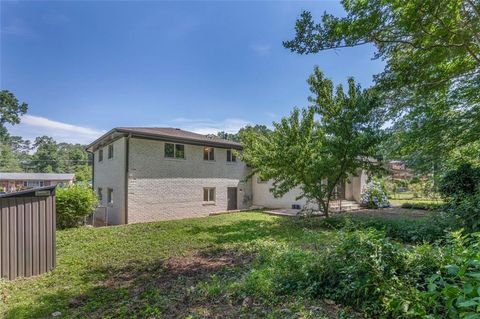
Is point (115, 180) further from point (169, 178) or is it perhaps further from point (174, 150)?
point (174, 150)

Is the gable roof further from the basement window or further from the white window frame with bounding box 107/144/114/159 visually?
the basement window

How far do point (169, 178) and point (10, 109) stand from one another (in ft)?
89.8

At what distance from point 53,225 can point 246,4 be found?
30.6ft

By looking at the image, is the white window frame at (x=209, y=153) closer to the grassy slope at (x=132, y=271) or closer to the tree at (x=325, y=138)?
the tree at (x=325, y=138)

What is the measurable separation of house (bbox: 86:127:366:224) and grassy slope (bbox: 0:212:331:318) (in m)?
2.86

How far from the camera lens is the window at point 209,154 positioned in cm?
1580

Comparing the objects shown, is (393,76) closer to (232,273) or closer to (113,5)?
(232,273)

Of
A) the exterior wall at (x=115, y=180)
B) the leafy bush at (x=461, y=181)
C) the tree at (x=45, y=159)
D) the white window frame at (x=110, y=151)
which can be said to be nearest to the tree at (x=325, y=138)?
the leafy bush at (x=461, y=181)

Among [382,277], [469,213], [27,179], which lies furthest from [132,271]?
[27,179]

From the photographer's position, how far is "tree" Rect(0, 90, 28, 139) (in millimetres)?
27219

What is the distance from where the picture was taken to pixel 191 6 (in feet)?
27.7

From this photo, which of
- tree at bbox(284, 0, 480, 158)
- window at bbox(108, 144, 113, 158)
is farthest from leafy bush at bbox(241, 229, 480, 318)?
window at bbox(108, 144, 113, 158)

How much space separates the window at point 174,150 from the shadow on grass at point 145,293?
842 centimetres

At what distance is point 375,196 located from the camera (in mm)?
17000
